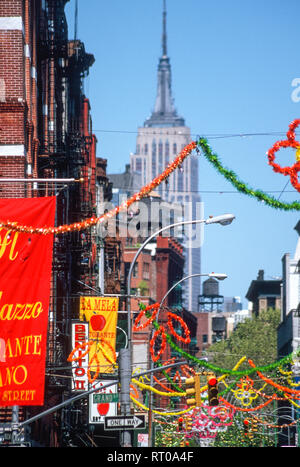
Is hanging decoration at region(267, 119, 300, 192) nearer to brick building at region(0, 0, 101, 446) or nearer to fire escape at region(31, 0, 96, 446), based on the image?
brick building at region(0, 0, 101, 446)

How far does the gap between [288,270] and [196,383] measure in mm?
72108

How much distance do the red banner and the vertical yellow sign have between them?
20.3 metres

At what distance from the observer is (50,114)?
5366 centimetres

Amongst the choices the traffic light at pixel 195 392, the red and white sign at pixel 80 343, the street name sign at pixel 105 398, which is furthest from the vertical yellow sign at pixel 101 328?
the traffic light at pixel 195 392

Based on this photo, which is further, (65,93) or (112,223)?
(112,223)

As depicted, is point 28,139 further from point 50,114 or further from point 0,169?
point 50,114

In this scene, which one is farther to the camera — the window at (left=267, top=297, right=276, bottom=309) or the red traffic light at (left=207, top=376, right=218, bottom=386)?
the window at (left=267, top=297, right=276, bottom=309)

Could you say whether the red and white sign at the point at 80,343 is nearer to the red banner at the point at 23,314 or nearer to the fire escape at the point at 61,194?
the fire escape at the point at 61,194

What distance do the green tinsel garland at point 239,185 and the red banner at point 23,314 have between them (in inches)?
160

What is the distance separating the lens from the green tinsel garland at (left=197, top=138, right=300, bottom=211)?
2381 centimetres

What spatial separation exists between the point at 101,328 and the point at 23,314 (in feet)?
74.7

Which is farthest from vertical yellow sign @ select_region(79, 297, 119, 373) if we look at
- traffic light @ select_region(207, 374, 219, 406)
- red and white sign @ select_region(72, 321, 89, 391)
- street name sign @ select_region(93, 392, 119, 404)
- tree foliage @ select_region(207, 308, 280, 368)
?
tree foliage @ select_region(207, 308, 280, 368)
